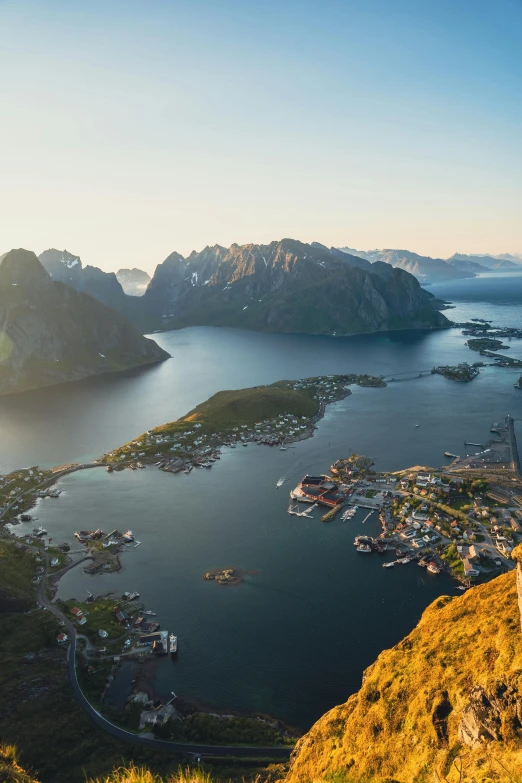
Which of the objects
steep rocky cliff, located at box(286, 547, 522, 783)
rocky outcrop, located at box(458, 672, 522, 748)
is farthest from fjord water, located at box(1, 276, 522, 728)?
rocky outcrop, located at box(458, 672, 522, 748)

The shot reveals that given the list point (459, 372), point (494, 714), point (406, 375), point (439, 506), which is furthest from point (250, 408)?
point (494, 714)

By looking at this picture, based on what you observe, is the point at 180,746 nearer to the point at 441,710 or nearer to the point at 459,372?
the point at 441,710

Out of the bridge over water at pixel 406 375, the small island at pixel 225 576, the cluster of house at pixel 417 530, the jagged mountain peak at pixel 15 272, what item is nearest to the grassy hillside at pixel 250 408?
the bridge over water at pixel 406 375

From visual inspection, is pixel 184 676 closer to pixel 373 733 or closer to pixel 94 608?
pixel 94 608

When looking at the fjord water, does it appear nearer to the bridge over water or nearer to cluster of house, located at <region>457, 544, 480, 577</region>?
cluster of house, located at <region>457, 544, 480, 577</region>

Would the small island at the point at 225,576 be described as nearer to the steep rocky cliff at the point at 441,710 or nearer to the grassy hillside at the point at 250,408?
the steep rocky cliff at the point at 441,710

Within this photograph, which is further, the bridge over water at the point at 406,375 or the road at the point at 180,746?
the bridge over water at the point at 406,375
